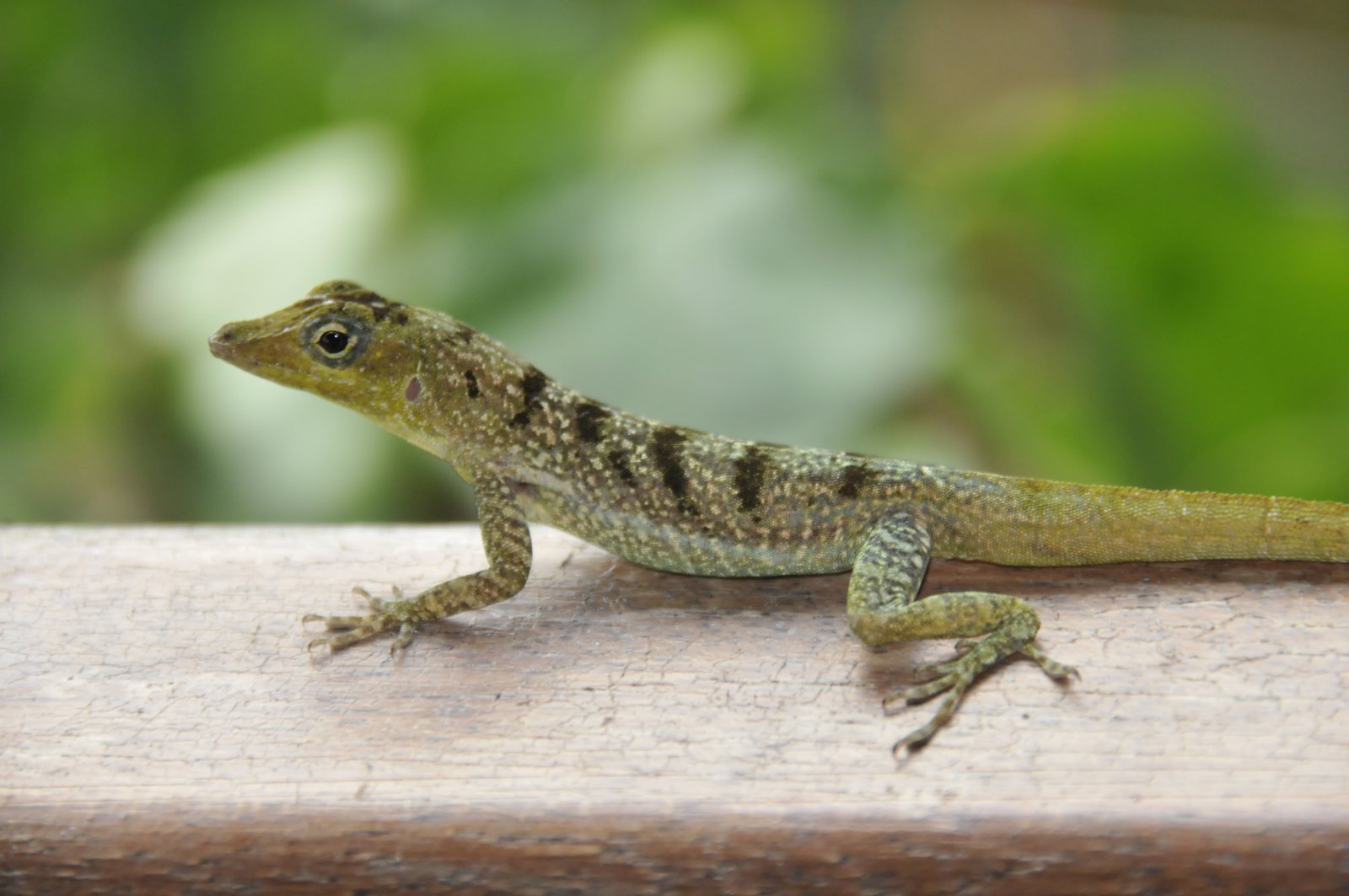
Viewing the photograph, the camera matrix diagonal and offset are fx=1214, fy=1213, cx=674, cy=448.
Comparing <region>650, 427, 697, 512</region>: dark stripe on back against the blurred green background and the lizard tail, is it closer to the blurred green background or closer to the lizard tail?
the lizard tail

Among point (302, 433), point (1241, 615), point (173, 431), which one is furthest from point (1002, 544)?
point (173, 431)

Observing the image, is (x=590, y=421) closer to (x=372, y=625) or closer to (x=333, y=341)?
(x=333, y=341)

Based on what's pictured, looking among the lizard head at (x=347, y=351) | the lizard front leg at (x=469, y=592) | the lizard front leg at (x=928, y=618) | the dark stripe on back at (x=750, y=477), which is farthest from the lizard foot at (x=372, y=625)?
the lizard front leg at (x=928, y=618)

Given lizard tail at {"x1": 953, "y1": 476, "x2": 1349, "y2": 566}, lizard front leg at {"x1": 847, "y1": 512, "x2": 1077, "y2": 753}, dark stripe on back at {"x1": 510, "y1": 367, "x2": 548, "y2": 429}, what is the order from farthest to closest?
dark stripe on back at {"x1": 510, "y1": 367, "x2": 548, "y2": 429} < lizard tail at {"x1": 953, "y1": 476, "x2": 1349, "y2": 566} < lizard front leg at {"x1": 847, "y1": 512, "x2": 1077, "y2": 753}

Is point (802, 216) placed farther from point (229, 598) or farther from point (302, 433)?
point (229, 598)

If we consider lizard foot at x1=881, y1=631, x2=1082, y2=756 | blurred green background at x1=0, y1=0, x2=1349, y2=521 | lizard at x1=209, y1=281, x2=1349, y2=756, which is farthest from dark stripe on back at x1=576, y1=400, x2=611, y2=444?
blurred green background at x1=0, y1=0, x2=1349, y2=521

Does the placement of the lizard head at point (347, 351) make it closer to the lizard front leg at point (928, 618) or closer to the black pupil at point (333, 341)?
the black pupil at point (333, 341)

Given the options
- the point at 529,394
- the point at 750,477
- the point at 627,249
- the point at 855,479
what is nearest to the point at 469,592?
the point at 529,394
